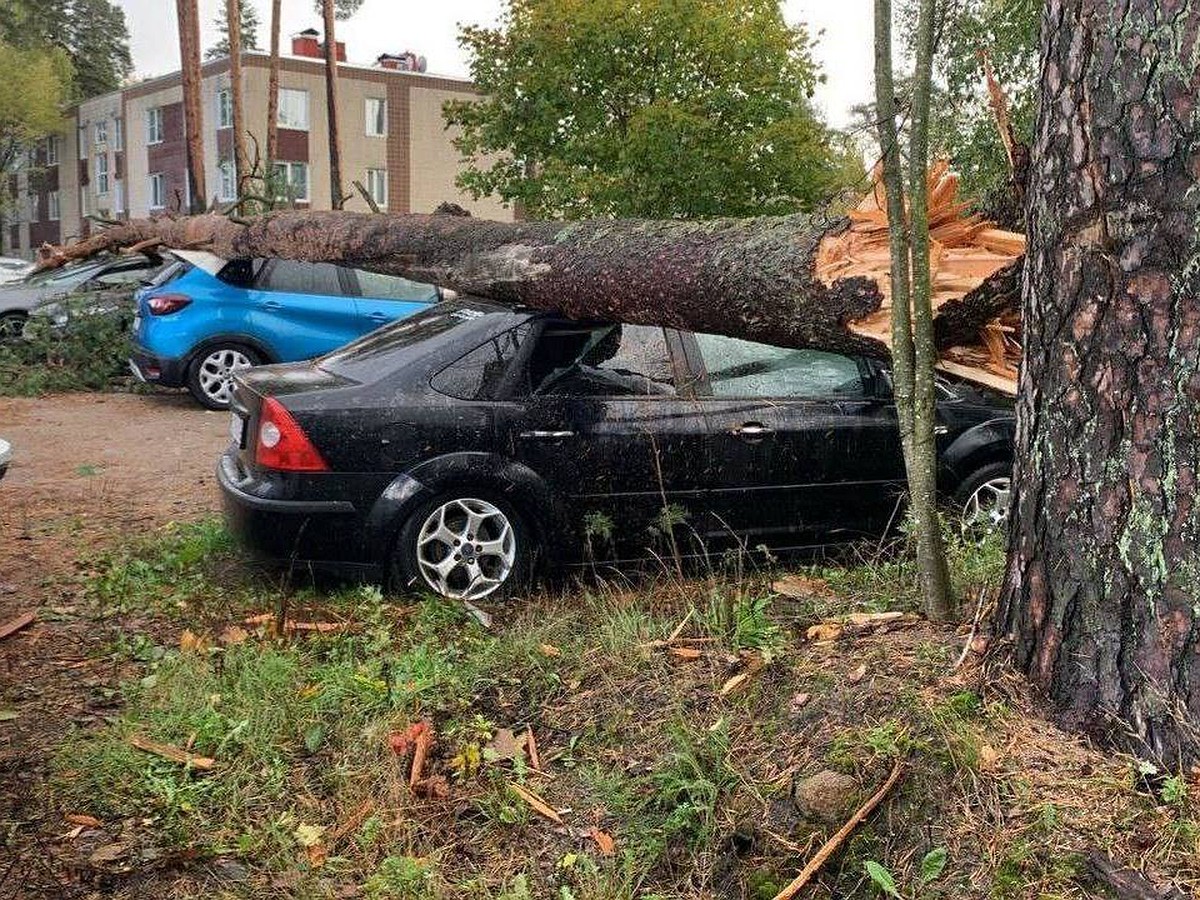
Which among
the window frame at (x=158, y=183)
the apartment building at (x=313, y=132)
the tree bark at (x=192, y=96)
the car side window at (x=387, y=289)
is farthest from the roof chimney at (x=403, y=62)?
the car side window at (x=387, y=289)

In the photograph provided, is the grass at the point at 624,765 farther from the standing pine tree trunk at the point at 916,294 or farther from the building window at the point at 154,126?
the building window at the point at 154,126

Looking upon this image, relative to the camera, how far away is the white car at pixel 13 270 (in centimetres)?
1609

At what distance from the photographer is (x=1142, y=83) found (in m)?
3.04

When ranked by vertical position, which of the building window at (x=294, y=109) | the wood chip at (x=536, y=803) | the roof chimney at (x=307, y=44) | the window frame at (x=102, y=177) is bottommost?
the wood chip at (x=536, y=803)

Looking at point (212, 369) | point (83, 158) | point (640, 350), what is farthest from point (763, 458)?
point (83, 158)

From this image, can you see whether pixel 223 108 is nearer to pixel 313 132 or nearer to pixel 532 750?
pixel 313 132

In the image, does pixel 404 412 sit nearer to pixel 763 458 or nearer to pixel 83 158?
pixel 763 458

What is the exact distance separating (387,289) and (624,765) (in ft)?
31.0

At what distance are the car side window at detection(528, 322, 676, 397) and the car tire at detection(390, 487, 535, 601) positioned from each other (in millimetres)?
689

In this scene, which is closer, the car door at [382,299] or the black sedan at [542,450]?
the black sedan at [542,450]

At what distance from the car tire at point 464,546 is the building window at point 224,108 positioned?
151 feet

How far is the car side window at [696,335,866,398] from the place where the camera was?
6039 millimetres

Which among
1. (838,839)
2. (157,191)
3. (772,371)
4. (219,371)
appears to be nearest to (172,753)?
(838,839)

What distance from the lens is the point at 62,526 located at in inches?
289
